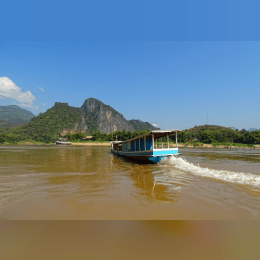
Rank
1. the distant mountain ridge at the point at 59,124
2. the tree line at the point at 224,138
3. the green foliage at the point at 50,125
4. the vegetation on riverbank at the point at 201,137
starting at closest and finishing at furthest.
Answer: the tree line at the point at 224,138, the vegetation on riverbank at the point at 201,137, the green foliage at the point at 50,125, the distant mountain ridge at the point at 59,124

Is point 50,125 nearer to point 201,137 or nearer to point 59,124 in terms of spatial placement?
point 59,124

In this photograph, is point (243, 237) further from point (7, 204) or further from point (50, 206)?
point (7, 204)

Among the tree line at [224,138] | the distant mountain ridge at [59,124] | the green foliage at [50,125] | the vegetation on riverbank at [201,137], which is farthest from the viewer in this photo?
the distant mountain ridge at [59,124]

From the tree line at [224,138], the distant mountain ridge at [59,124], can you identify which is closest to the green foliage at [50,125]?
the distant mountain ridge at [59,124]

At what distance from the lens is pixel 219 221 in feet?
15.0

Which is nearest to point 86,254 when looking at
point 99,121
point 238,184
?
point 238,184

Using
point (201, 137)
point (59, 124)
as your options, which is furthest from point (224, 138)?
point (59, 124)

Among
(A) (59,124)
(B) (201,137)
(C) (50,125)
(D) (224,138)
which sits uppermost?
(A) (59,124)

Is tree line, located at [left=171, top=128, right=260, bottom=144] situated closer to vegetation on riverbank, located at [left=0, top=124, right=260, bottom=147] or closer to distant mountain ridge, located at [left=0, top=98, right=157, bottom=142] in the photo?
vegetation on riverbank, located at [left=0, top=124, right=260, bottom=147]

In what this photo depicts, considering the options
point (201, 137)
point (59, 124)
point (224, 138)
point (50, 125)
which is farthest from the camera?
point (59, 124)

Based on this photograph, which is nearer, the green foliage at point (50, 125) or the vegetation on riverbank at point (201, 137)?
the vegetation on riverbank at point (201, 137)

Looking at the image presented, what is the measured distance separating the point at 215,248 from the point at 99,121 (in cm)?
19799

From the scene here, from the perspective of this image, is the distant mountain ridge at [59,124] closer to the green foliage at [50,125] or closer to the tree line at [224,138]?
the green foliage at [50,125]

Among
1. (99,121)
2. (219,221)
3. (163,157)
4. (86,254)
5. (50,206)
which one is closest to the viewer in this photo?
(86,254)
